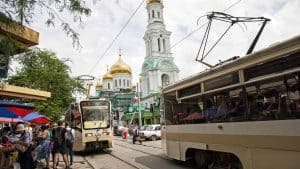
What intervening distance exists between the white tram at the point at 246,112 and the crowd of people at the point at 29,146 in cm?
450

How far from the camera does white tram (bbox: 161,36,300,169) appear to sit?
635cm

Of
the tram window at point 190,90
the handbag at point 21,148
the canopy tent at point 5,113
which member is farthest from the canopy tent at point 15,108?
the tram window at point 190,90

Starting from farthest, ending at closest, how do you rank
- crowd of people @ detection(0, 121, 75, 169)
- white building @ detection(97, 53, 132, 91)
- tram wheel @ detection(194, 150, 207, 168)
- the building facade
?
white building @ detection(97, 53, 132, 91)
the building facade
tram wheel @ detection(194, 150, 207, 168)
crowd of people @ detection(0, 121, 75, 169)

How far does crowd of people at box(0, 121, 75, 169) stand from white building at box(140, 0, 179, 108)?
5477cm

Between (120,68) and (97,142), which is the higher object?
(120,68)

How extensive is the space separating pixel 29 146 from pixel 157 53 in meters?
61.0

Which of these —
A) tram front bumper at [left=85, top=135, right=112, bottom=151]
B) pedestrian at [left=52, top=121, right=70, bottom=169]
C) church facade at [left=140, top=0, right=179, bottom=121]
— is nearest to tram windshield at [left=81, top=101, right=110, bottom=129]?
tram front bumper at [left=85, top=135, right=112, bottom=151]

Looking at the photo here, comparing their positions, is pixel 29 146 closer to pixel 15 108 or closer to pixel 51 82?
pixel 15 108

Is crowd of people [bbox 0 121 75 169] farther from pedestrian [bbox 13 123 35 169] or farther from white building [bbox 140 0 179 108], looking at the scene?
white building [bbox 140 0 179 108]

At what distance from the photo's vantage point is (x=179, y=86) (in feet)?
36.7

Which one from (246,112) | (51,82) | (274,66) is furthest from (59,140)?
(51,82)

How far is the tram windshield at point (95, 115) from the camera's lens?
18203mm

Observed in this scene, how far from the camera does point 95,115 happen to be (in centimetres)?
1845

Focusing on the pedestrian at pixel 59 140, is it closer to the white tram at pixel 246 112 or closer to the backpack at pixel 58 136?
the backpack at pixel 58 136
